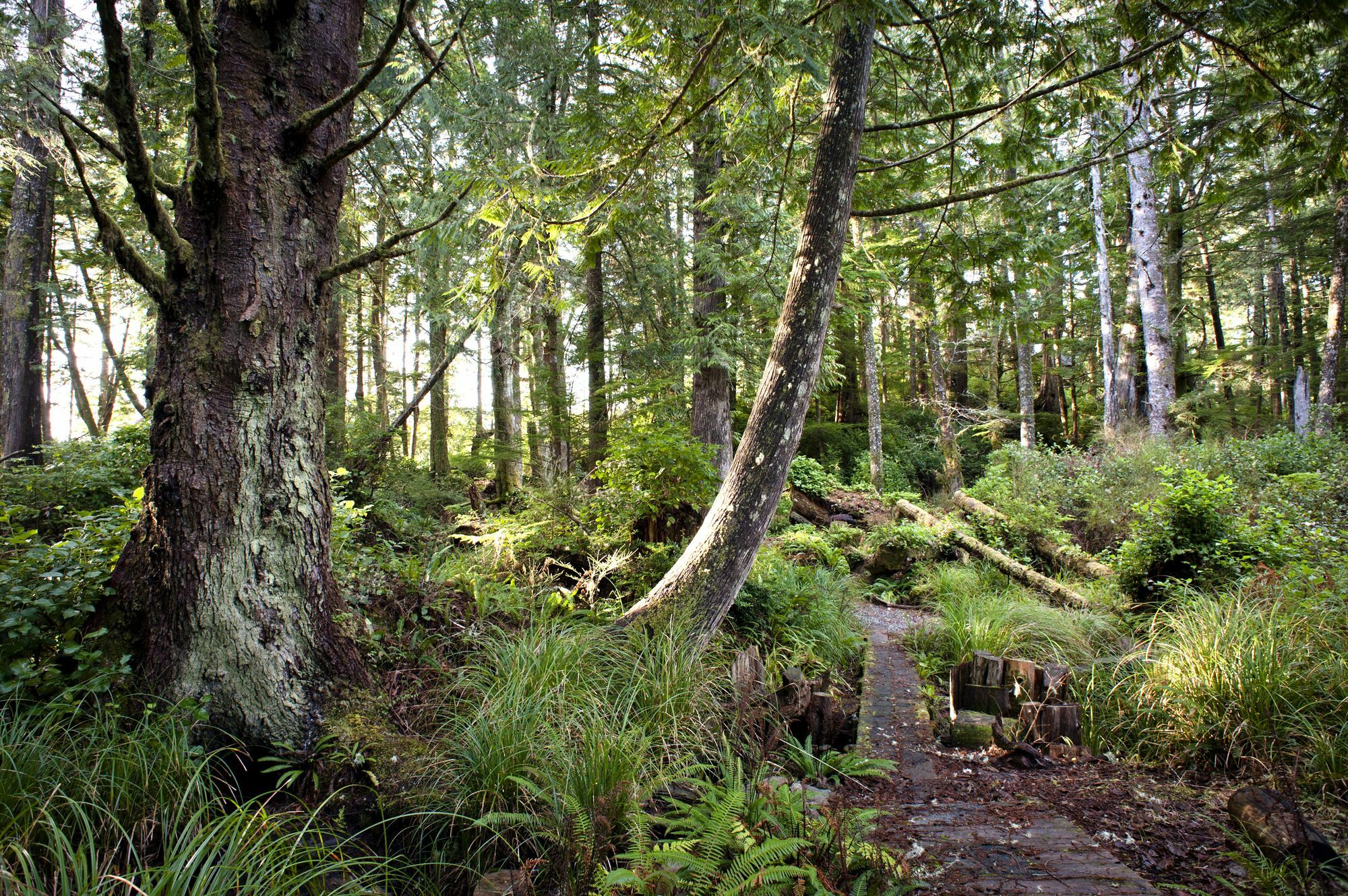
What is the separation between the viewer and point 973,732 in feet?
14.0

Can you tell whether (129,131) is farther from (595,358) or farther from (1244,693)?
(595,358)

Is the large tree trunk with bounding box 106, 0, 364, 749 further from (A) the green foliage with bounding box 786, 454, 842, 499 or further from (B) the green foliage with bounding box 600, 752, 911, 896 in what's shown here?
(A) the green foliage with bounding box 786, 454, 842, 499

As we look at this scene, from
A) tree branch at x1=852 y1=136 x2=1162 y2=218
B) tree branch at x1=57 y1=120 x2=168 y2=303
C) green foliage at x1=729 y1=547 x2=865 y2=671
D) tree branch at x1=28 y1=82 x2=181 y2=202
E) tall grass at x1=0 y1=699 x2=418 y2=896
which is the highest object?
tree branch at x1=852 y1=136 x2=1162 y2=218

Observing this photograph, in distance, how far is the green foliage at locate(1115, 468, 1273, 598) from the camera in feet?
18.2

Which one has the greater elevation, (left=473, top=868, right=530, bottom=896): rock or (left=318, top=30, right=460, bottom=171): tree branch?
(left=318, top=30, right=460, bottom=171): tree branch

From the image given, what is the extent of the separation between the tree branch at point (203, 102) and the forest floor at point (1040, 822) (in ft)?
14.6

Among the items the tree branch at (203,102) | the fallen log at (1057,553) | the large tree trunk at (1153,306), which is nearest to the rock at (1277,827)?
the fallen log at (1057,553)

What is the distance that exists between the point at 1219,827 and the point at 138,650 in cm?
523

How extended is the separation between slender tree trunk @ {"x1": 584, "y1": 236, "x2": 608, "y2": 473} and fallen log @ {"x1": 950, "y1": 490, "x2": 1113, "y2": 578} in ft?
22.2

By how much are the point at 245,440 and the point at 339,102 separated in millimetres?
1697

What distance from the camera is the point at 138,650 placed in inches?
110

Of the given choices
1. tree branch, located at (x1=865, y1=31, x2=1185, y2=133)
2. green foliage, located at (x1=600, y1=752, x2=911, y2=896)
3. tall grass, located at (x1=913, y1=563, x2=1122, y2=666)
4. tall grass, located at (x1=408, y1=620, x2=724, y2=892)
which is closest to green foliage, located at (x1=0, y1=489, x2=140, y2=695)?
tall grass, located at (x1=408, y1=620, x2=724, y2=892)

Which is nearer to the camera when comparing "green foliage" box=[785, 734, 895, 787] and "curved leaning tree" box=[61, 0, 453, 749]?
"curved leaning tree" box=[61, 0, 453, 749]

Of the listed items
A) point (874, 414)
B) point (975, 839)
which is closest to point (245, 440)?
point (975, 839)
